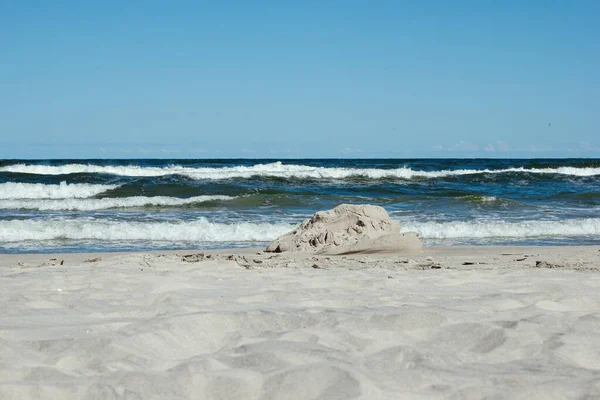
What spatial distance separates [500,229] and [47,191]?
13.1m

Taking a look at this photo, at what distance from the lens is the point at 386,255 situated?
694 centimetres

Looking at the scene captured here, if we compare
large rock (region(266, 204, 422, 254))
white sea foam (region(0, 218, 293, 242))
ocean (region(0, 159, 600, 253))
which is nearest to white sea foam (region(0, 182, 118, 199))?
ocean (region(0, 159, 600, 253))

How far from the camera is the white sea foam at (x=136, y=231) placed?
941cm

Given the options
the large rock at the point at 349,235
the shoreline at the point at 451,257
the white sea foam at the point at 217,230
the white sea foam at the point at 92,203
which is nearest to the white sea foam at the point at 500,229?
the white sea foam at the point at 217,230

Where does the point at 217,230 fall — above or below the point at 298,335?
below

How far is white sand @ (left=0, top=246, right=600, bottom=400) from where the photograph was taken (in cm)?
228

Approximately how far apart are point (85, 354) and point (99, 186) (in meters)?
17.0

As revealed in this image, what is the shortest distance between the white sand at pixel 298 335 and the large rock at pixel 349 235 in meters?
2.02

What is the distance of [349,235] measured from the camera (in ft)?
24.0

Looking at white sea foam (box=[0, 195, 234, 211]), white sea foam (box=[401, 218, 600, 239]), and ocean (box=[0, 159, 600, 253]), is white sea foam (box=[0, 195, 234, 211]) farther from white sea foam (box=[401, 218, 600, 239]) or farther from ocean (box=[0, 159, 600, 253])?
white sea foam (box=[401, 218, 600, 239])

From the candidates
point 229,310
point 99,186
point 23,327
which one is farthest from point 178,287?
point 99,186

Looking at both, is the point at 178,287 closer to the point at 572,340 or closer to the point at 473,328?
the point at 473,328

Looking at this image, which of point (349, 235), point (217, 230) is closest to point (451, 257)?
point (349, 235)

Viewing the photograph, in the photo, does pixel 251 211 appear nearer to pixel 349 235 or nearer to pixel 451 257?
pixel 349 235
